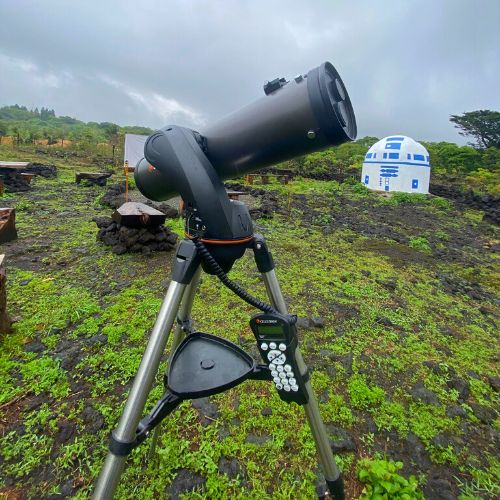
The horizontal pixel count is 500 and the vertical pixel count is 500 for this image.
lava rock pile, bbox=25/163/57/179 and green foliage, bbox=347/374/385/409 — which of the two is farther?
lava rock pile, bbox=25/163/57/179

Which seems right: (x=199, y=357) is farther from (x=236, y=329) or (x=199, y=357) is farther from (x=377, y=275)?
(x=377, y=275)

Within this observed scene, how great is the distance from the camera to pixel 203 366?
4.39 feet

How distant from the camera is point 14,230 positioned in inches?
211

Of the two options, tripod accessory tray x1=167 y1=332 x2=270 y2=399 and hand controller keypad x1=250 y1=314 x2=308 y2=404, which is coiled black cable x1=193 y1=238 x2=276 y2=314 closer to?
hand controller keypad x1=250 y1=314 x2=308 y2=404

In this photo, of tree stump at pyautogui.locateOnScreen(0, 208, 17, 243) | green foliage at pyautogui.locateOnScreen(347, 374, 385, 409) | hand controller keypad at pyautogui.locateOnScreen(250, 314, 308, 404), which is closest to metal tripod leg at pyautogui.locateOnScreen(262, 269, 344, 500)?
hand controller keypad at pyautogui.locateOnScreen(250, 314, 308, 404)

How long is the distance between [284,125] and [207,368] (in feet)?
3.33

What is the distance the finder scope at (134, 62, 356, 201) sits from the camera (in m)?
1.13

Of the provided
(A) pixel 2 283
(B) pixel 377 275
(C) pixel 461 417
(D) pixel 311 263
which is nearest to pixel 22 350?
(A) pixel 2 283

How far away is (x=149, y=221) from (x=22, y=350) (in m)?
2.73

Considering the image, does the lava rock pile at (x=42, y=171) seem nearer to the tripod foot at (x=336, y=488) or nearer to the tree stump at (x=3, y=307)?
the tree stump at (x=3, y=307)

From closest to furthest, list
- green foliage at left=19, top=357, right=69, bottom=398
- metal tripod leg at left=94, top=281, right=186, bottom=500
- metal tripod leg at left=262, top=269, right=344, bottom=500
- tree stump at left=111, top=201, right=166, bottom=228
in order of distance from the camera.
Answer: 1. metal tripod leg at left=94, top=281, right=186, bottom=500
2. metal tripod leg at left=262, top=269, right=344, bottom=500
3. green foliage at left=19, top=357, right=69, bottom=398
4. tree stump at left=111, top=201, right=166, bottom=228

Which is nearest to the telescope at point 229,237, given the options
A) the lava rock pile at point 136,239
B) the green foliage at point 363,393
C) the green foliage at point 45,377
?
the green foliage at point 363,393

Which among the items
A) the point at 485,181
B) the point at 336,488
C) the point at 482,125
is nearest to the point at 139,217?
the point at 336,488

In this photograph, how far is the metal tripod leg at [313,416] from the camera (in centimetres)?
135
